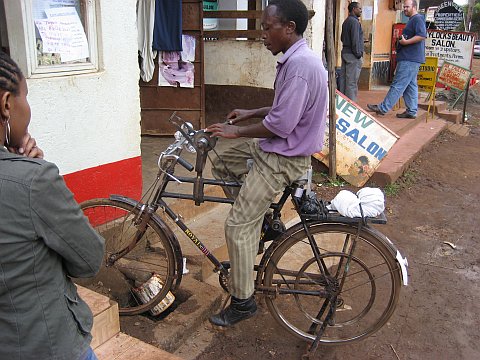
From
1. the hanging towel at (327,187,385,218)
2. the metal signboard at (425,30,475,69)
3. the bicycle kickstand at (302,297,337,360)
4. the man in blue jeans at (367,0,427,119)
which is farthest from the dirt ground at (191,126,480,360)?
the metal signboard at (425,30,475,69)

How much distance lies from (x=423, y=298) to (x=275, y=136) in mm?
2032

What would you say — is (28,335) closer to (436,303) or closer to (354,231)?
(354,231)

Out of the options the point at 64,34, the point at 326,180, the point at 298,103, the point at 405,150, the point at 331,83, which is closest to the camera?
the point at 298,103

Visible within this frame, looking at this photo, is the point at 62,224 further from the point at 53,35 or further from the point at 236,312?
the point at 53,35

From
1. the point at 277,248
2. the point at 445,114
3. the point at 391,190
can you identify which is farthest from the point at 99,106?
the point at 445,114

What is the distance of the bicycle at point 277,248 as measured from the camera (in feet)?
9.62

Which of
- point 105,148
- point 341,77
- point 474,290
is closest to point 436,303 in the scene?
point 474,290

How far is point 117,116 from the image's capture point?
12.3 feet

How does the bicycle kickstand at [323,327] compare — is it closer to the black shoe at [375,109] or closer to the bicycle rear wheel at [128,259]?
the bicycle rear wheel at [128,259]

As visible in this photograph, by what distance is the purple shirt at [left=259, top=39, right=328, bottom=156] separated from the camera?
2.64m

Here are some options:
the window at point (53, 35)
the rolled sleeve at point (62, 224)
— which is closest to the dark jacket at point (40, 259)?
the rolled sleeve at point (62, 224)

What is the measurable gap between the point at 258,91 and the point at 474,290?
3.93 m

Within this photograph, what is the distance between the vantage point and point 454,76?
10.2 m

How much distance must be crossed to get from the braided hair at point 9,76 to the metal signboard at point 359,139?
5.33 meters
